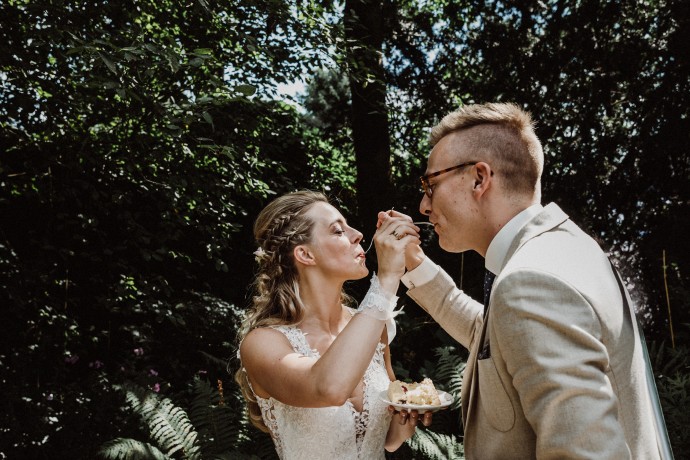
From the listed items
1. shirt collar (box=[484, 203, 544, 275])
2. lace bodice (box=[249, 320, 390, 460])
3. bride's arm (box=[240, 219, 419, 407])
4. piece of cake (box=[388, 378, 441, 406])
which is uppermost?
shirt collar (box=[484, 203, 544, 275])

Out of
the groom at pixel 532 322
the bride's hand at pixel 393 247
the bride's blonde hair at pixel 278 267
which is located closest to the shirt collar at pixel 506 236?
the groom at pixel 532 322

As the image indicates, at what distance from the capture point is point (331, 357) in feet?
7.21

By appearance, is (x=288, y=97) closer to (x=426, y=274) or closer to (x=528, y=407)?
(x=426, y=274)

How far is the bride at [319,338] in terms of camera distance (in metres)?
2.26

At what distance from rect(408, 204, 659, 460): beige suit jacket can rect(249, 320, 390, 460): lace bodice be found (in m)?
0.98

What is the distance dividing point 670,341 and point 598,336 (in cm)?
581

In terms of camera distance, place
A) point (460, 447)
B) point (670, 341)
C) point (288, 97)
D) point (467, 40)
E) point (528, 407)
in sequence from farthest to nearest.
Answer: point (467, 40)
point (670, 341)
point (288, 97)
point (460, 447)
point (528, 407)

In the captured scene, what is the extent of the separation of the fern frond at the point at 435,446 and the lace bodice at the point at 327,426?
176 centimetres

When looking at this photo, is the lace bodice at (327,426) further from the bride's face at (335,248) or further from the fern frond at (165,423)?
the fern frond at (165,423)

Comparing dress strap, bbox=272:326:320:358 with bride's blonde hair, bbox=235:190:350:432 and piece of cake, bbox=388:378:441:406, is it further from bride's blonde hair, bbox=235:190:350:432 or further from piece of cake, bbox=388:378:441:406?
piece of cake, bbox=388:378:441:406

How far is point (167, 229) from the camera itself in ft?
17.0

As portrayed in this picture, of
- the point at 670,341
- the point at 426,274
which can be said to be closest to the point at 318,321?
the point at 426,274

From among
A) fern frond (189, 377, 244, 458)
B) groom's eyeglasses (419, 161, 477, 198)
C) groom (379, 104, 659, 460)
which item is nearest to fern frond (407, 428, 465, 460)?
fern frond (189, 377, 244, 458)

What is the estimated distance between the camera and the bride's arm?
218 centimetres
